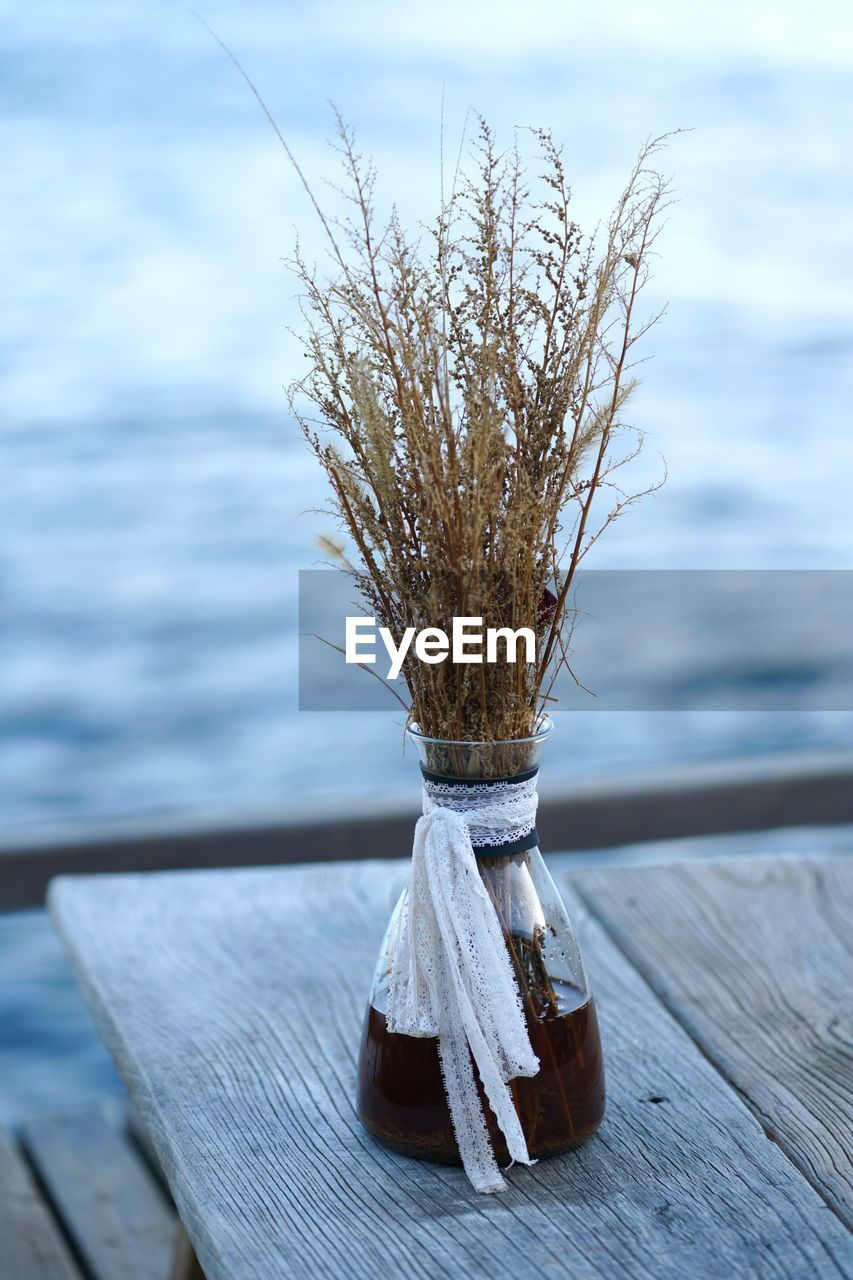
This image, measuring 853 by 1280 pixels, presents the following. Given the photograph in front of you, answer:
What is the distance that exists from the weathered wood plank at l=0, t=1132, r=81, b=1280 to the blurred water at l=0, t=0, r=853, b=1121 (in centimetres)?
89

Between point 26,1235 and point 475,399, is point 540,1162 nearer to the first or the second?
point 475,399

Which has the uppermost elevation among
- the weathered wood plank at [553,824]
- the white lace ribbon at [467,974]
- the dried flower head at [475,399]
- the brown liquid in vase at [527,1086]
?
the dried flower head at [475,399]

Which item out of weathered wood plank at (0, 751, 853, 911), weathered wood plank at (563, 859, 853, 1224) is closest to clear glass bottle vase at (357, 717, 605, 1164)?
weathered wood plank at (563, 859, 853, 1224)

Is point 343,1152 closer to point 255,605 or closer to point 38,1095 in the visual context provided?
point 38,1095

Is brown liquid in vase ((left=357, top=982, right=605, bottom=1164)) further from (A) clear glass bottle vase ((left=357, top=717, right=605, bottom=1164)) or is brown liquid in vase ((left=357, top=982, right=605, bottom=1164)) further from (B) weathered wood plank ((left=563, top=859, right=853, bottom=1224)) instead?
(B) weathered wood plank ((left=563, top=859, right=853, bottom=1224))

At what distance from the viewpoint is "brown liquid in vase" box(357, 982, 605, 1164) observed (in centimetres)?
90

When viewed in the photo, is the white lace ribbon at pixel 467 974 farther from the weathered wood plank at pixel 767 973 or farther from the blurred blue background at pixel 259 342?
the blurred blue background at pixel 259 342

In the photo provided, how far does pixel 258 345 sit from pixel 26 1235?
2.70 metres

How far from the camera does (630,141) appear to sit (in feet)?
10.8

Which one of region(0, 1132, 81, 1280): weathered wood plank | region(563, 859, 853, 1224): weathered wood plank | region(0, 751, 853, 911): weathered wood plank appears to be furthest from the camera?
region(0, 751, 853, 911): weathered wood plank

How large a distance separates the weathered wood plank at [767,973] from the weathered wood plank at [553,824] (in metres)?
0.37

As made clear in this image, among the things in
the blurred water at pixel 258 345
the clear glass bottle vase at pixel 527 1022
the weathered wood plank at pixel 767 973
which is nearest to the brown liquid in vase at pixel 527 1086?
the clear glass bottle vase at pixel 527 1022

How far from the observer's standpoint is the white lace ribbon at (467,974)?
0.88 m

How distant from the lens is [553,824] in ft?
6.04
